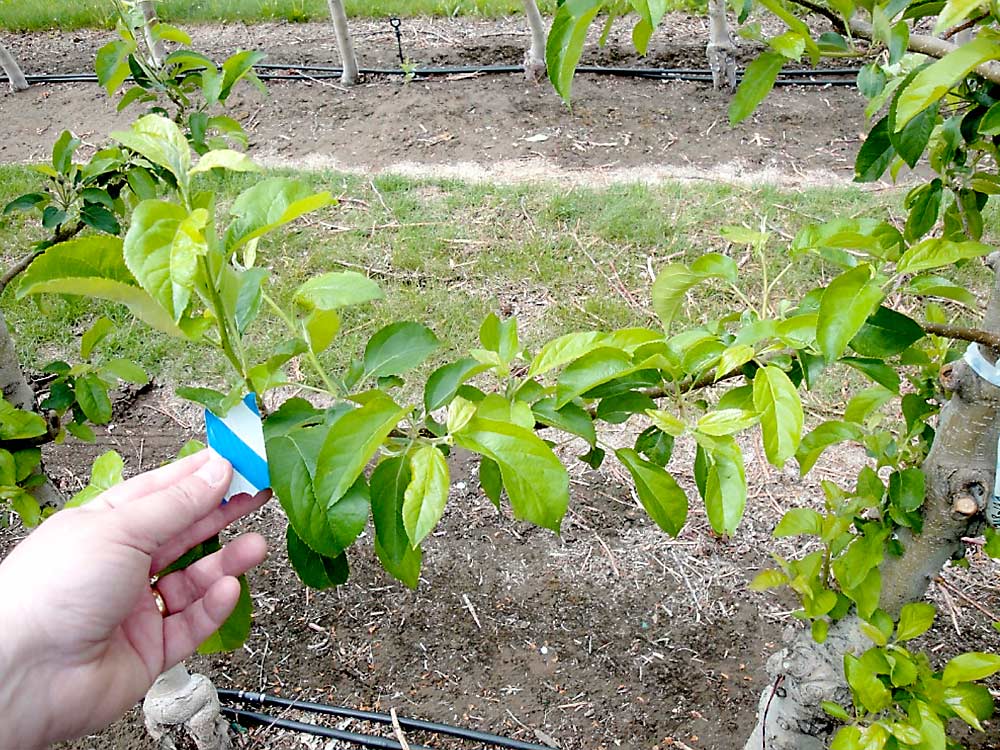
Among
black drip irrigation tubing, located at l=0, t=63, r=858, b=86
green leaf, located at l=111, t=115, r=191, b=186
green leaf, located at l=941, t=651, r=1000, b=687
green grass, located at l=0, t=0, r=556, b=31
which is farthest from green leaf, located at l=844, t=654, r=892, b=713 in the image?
green grass, located at l=0, t=0, r=556, b=31

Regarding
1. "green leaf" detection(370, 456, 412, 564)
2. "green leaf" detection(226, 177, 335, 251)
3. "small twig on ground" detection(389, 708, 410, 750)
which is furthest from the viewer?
"small twig on ground" detection(389, 708, 410, 750)

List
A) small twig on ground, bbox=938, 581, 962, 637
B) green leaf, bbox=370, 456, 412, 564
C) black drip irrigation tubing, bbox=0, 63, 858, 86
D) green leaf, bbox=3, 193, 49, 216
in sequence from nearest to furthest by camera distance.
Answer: green leaf, bbox=370, 456, 412, 564 < green leaf, bbox=3, 193, 49, 216 < small twig on ground, bbox=938, 581, 962, 637 < black drip irrigation tubing, bbox=0, 63, 858, 86

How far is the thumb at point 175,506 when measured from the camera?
3.37 feet

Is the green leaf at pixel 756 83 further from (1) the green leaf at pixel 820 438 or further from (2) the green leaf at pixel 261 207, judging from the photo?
(2) the green leaf at pixel 261 207

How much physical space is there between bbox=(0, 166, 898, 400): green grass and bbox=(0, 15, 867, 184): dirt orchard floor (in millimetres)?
373

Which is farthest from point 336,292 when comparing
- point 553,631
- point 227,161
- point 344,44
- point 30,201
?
point 344,44

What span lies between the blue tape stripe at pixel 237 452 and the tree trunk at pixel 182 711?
988 mm

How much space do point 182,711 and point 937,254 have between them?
5.43 feet

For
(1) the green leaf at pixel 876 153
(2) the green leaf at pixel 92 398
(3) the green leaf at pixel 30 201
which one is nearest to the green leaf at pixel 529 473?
(1) the green leaf at pixel 876 153

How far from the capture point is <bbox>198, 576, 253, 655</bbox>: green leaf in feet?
4.28

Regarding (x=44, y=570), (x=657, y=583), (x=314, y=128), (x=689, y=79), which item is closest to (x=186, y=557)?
(x=44, y=570)

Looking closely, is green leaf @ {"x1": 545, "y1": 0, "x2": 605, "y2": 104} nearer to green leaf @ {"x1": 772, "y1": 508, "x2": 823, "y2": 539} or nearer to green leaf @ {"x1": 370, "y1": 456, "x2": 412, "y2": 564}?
green leaf @ {"x1": 370, "y1": 456, "x2": 412, "y2": 564}

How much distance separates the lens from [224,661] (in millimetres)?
2133

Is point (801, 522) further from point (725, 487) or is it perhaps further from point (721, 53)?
point (721, 53)
